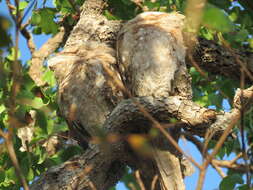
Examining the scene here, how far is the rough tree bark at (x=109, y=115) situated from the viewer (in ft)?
11.6

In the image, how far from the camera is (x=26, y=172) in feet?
14.6

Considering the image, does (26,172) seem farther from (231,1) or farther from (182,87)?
(231,1)

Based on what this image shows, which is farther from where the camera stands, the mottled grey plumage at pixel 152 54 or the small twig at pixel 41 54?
the small twig at pixel 41 54

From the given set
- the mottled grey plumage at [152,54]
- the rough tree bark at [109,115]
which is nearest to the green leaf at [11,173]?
the rough tree bark at [109,115]

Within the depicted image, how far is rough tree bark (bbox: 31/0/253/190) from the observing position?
3.54m

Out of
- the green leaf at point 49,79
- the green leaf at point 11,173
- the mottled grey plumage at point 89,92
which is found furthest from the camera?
the green leaf at point 49,79

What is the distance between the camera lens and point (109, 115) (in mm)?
4027

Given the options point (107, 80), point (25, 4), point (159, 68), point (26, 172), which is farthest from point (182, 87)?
point (25, 4)

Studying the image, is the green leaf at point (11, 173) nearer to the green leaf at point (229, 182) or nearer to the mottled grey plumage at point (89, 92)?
the mottled grey plumage at point (89, 92)

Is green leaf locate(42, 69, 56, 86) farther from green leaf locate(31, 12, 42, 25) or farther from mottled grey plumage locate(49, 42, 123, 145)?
mottled grey plumage locate(49, 42, 123, 145)

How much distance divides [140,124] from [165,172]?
0.40 m

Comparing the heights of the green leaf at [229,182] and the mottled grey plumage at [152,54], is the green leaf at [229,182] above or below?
below

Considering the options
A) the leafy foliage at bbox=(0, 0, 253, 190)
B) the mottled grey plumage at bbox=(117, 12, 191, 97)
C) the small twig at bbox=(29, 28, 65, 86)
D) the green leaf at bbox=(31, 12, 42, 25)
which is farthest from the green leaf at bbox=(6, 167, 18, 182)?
the small twig at bbox=(29, 28, 65, 86)

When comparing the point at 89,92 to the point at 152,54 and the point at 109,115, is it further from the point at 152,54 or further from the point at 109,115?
the point at 152,54
